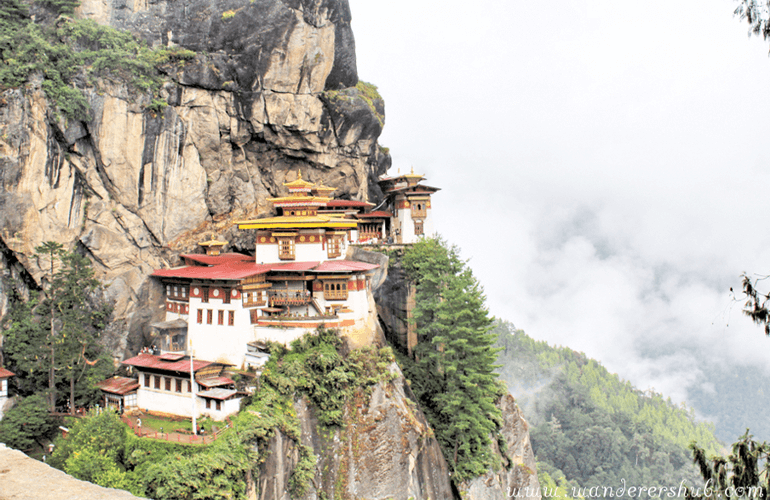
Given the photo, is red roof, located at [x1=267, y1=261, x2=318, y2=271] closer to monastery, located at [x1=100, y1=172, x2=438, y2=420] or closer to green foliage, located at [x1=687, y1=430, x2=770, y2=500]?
monastery, located at [x1=100, y1=172, x2=438, y2=420]

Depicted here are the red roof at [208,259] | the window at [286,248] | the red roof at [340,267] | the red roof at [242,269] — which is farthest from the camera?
the red roof at [208,259]

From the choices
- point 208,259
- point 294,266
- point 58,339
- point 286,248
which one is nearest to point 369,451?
point 294,266

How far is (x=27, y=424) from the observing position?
81.5 feet

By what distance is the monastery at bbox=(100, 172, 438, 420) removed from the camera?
2655 cm

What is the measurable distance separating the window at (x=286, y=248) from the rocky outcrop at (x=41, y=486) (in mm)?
27475

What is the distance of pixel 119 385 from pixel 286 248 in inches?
469

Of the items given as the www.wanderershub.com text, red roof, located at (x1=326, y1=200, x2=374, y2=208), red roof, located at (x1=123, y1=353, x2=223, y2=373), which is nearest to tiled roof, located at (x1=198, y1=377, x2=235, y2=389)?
red roof, located at (x1=123, y1=353, x2=223, y2=373)

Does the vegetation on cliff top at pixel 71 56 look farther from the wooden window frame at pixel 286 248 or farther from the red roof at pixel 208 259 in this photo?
the wooden window frame at pixel 286 248

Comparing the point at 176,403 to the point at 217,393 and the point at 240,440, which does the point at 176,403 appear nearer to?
the point at 217,393

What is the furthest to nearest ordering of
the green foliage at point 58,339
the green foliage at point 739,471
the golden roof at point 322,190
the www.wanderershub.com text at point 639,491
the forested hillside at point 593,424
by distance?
the forested hillside at point 593,424, the golden roof at point 322,190, the green foliage at point 58,339, the www.wanderershub.com text at point 639,491, the green foliage at point 739,471

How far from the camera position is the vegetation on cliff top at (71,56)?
1169 inches

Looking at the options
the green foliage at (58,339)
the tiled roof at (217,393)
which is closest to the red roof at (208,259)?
the green foliage at (58,339)

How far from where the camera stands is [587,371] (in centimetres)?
11138

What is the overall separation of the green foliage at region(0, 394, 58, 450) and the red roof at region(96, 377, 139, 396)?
2.64m
